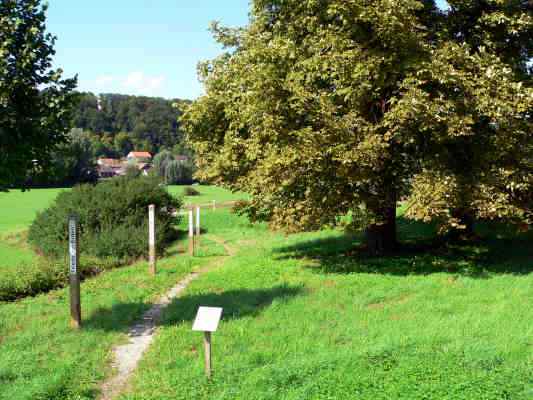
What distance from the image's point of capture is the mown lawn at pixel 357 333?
6758 mm

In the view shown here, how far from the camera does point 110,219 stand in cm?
2564

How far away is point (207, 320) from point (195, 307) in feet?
12.6

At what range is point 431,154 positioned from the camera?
45.3ft

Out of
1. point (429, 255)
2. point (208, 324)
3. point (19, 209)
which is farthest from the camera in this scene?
point (19, 209)

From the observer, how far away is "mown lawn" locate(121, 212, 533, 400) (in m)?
6.76

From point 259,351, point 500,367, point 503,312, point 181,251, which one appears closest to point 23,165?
point 259,351

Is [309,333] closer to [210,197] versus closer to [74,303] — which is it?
[74,303]

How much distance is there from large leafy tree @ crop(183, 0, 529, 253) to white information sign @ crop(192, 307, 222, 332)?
19.8 ft

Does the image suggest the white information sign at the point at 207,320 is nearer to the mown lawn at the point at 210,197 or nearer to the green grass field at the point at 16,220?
the green grass field at the point at 16,220

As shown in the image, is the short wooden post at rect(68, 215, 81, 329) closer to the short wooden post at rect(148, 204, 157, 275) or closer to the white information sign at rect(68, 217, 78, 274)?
the white information sign at rect(68, 217, 78, 274)

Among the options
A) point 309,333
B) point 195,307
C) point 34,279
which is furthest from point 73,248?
point 34,279

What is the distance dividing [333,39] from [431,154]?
381cm

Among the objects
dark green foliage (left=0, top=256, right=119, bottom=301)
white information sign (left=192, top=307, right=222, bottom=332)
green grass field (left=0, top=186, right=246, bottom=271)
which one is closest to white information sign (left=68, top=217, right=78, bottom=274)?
green grass field (left=0, top=186, right=246, bottom=271)

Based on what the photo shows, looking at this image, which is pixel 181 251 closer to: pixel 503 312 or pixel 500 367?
pixel 503 312
